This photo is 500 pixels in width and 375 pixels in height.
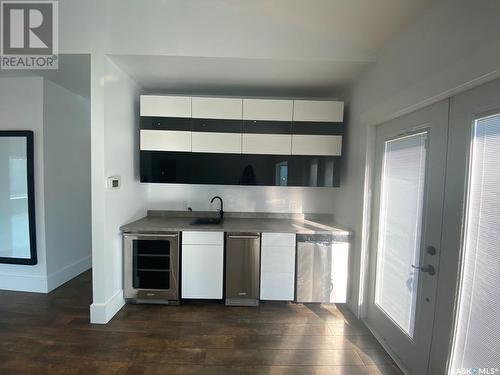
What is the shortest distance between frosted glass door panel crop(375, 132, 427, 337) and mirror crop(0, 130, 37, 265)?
3.98 meters

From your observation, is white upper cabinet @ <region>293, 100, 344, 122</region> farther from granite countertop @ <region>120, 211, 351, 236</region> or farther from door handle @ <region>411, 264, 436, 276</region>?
door handle @ <region>411, 264, 436, 276</region>

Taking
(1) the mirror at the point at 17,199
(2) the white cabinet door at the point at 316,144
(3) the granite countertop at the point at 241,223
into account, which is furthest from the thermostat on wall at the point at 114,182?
(2) the white cabinet door at the point at 316,144

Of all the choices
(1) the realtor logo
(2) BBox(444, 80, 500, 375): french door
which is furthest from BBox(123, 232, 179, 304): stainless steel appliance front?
(2) BBox(444, 80, 500, 375): french door

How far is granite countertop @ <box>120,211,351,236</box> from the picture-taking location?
248 centimetres

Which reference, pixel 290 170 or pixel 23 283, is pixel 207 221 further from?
pixel 23 283

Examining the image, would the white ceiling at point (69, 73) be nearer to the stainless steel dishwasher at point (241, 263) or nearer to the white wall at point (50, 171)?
the white wall at point (50, 171)

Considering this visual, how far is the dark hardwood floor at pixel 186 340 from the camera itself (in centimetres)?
173

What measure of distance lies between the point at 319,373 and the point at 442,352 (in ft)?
2.80

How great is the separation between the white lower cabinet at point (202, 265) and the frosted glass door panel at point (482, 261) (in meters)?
2.00

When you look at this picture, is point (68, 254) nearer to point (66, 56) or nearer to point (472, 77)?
point (66, 56)

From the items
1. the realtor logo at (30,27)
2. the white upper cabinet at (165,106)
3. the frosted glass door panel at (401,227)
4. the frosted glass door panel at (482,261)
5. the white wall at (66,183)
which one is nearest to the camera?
the frosted glass door panel at (482,261)

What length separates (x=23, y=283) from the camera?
2729 mm

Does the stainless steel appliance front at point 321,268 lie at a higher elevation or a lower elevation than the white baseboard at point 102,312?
higher

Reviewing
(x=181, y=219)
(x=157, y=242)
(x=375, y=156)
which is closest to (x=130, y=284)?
(x=157, y=242)
